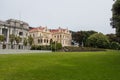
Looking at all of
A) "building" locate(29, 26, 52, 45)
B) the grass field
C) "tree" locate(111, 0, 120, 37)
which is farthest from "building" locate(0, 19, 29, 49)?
the grass field

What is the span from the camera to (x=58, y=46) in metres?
98.8

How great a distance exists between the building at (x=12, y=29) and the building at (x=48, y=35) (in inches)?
285

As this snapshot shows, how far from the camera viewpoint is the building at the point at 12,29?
95.0 meters

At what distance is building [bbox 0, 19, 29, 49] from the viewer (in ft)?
312

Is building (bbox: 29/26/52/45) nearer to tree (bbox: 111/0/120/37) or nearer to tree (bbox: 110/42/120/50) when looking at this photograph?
tree (bbox: 110/42/120/50)

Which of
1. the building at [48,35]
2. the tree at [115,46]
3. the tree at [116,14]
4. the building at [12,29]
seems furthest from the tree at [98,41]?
the tree at [116,14]

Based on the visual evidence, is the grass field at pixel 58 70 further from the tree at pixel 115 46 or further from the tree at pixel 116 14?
the tree at pixel 115 46

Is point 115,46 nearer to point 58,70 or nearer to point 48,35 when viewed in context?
point 48,35

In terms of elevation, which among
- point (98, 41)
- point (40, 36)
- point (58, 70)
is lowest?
point (58, 70)

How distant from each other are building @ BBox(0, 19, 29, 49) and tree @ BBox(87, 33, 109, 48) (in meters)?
30.3

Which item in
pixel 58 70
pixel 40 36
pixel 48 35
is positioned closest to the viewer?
pixel 58 70

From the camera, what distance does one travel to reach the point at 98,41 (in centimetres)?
11069

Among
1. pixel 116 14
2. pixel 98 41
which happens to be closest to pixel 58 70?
pixel 116 14

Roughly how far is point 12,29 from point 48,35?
23884 millimetres
